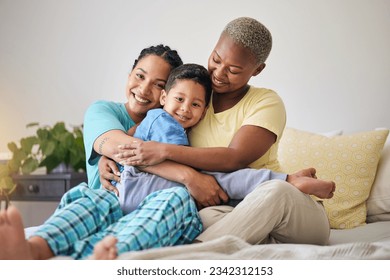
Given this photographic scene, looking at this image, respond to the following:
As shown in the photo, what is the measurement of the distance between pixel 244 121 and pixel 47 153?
127 centimetres

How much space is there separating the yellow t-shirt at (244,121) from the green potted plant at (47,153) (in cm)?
112

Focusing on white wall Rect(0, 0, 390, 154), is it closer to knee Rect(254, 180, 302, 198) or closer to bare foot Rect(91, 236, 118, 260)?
knee Rect(254, 180, 302, 198)

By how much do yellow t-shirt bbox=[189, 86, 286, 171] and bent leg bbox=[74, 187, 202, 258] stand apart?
287mm

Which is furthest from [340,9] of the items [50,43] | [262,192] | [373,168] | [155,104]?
[50,43]

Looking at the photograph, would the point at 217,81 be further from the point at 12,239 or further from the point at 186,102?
the point at 12,239

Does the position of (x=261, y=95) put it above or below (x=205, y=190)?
above

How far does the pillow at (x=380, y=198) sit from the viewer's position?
5.68ft

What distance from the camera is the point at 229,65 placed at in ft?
4.42

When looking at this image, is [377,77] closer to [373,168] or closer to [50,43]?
[373,168]

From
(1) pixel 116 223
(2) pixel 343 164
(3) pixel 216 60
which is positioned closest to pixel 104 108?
(3) pixel 216 60

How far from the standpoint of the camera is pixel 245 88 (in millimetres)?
1452
